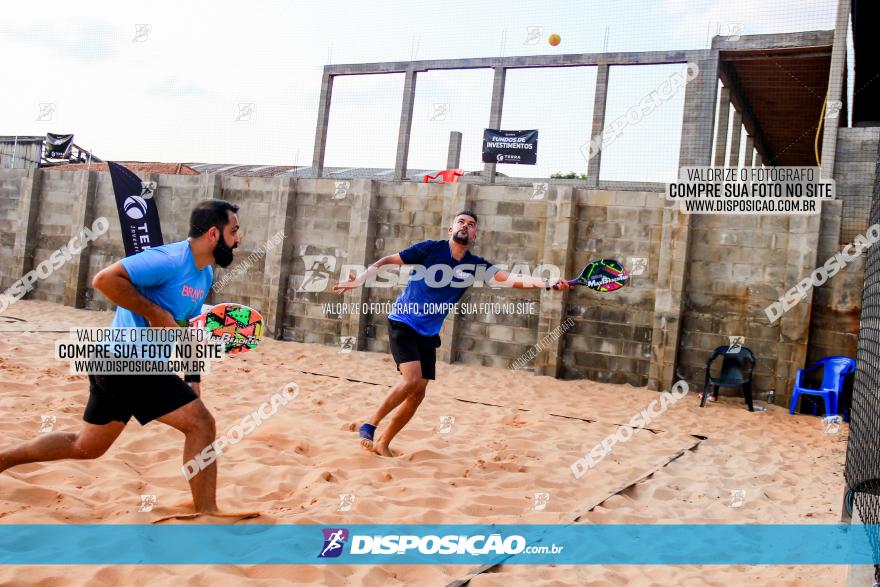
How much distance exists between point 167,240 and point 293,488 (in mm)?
10585

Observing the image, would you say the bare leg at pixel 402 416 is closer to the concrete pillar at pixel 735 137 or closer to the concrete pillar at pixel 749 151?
the concrete pillar at pixel 735 137

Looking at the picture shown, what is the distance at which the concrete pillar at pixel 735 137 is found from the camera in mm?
17173

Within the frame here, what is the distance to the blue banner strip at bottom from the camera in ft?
10.3

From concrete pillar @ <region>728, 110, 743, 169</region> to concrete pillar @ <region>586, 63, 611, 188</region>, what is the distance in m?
5.42

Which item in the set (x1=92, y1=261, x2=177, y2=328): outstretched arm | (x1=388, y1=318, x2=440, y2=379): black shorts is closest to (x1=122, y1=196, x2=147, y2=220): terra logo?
(x1=388, y1=318, x2=440, y2=379): black shorts

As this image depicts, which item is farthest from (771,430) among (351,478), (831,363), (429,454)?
(351,478)

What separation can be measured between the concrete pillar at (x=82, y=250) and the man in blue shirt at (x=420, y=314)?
11133 mm

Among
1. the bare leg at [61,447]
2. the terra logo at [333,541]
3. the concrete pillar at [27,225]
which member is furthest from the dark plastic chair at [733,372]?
the concrete pillar at [27,225]

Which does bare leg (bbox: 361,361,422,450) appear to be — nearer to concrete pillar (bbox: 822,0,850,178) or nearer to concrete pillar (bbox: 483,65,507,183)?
concrete pillar (bbox: 822,0,850,178)

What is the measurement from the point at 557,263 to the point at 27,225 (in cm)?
1292

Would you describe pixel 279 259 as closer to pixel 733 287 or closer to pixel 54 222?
pixel 54 222

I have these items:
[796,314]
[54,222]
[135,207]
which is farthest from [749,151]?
[54,222]

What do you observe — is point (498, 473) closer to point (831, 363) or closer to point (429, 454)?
point (429, 454)

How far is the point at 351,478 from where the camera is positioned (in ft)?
15.0
